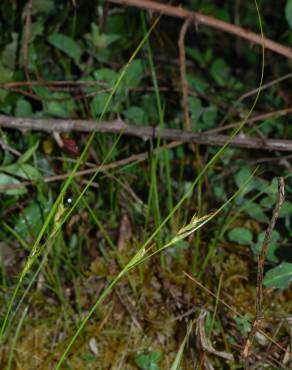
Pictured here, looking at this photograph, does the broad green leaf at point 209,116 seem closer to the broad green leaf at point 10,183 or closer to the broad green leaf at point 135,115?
the broad green leaf at point 135,115

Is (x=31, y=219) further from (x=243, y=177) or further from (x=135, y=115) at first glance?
(x=243, y=177)

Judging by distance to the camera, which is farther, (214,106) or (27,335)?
(214,106)

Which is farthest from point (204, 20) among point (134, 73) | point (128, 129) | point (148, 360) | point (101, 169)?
point (148, 360)

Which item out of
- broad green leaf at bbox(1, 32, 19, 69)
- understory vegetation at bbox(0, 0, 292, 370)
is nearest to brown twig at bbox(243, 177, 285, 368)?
understory vegetation at bbox(0, 0, 292, 370)

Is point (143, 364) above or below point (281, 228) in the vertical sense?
below

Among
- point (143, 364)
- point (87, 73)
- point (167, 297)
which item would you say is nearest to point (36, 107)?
point (87, 73)

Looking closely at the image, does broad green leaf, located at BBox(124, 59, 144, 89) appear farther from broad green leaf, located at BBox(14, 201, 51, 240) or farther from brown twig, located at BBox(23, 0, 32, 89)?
broad green leaf, located at BBox(14, 201, 51, 240)

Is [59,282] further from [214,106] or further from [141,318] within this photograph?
[214,106]
